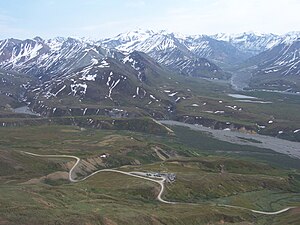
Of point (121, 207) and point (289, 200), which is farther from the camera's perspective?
point (289, 200)

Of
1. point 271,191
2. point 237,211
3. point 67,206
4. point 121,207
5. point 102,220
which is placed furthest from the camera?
point 271,191

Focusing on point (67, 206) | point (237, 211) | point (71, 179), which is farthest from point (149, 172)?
point (67, 206)

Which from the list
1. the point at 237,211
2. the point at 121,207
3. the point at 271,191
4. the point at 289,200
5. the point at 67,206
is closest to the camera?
the point at 67,206

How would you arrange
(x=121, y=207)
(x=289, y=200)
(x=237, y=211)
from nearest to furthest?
1. (x=121, y=207)
2. (x=237, y=211)
3. (x=289, y=200)

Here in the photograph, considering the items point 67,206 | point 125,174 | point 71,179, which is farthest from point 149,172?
point 67,206

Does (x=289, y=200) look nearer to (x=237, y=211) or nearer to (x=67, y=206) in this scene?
(x=237, y=211)

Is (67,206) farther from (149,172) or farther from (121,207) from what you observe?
(149,172)

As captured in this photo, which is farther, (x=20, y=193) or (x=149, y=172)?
(x=149, y=172)

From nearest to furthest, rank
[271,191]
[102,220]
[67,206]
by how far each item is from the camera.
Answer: [102,220] < [67,206] < [271,191]

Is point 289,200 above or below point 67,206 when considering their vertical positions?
→ below
